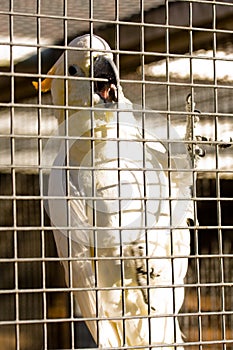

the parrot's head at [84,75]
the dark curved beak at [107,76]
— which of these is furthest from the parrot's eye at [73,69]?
the dark curved beak at [107,76]

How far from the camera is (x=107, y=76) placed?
52.7 inches

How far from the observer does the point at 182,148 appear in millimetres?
1284

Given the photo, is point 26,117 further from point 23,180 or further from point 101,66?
point 101,66

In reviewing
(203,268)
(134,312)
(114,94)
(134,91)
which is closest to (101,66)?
(114,94)

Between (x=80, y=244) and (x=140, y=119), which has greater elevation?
(x=140, y=119)

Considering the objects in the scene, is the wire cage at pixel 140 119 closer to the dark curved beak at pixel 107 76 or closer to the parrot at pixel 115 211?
the parrot at pixel 115 211

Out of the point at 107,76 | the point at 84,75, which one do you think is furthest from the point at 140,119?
the point at 107,76

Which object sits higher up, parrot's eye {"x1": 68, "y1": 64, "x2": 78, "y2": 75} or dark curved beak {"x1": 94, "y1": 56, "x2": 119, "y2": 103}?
parrot's eye {"x1": 68, "y1": 64, "x2": 78, "y2": 75}

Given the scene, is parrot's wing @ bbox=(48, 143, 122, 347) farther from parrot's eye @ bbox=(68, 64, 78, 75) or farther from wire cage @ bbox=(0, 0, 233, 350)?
parrot's eye @ bbox=(68, 64, 78, 75)

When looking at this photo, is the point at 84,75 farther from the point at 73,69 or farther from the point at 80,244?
the point at 80,244

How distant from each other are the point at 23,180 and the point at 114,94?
2.66 ft

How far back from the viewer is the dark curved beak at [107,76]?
130cm

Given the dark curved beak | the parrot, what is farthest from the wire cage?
the dark curved beak

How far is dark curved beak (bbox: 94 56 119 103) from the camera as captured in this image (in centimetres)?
130
